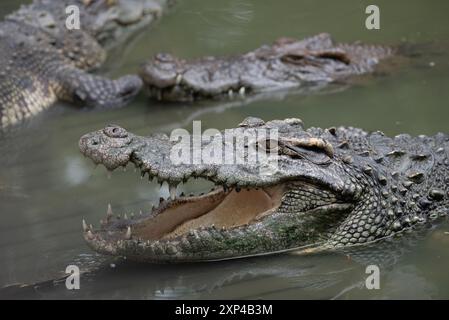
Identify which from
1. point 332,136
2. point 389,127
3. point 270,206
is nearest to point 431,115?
point 389,127

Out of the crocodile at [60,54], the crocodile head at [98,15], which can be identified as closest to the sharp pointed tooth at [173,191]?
the crocodile at [60,54]

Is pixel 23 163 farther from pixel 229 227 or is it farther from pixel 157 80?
pixel 229 227

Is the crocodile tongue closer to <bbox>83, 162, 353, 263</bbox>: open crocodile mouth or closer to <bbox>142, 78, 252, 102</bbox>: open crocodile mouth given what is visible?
<bbox>83, 162, 353, 263</bbox>: open crocodile mouth

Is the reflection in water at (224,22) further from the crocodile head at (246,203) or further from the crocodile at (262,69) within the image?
the crocodile head at (246,203)

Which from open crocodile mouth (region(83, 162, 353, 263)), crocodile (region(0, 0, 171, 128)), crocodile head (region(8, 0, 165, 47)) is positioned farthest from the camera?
crocodile head (region(8, 0, 165, 47))

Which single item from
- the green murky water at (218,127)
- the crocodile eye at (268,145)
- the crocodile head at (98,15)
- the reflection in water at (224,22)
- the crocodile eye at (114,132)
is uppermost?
the crocodile eye at (114,132)

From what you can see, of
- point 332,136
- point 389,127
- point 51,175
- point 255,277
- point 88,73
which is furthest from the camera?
point 88,73

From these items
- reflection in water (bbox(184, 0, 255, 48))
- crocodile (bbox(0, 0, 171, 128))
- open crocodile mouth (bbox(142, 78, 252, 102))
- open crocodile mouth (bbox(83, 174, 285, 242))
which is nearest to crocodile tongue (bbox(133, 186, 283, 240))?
open crocodile mouth (bbox(83, 174, 285, 242))
